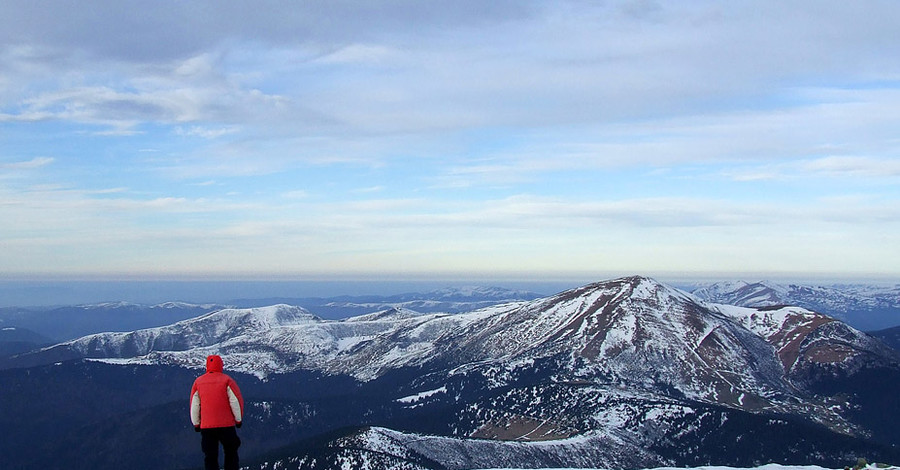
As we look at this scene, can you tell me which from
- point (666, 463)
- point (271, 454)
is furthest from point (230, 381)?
point (666, 463)

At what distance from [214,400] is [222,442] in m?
2.16

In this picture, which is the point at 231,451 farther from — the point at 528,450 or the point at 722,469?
the point at 528,450

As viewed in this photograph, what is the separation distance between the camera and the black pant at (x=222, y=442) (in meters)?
29.8

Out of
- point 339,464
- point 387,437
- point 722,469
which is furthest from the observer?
point 387,437

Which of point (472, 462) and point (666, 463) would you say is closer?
point (472, 462)

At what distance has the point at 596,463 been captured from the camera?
19038 cm

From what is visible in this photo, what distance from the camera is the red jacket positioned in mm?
28859

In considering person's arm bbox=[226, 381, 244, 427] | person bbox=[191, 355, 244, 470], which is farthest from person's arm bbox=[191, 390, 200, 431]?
person's arm bbox=[226, 381, 244, 427]

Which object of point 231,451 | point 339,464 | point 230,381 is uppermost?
point 230,381

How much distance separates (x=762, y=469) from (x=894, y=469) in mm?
7116

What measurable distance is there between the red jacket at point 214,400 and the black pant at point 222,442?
52 cm

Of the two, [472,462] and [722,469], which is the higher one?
[722,469]

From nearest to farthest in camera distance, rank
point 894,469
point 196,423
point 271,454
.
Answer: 1. point 196,423
2. point 894,469
3. point 271,454

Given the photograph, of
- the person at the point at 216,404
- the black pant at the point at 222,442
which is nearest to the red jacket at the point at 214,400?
the person at the point at 216,404
